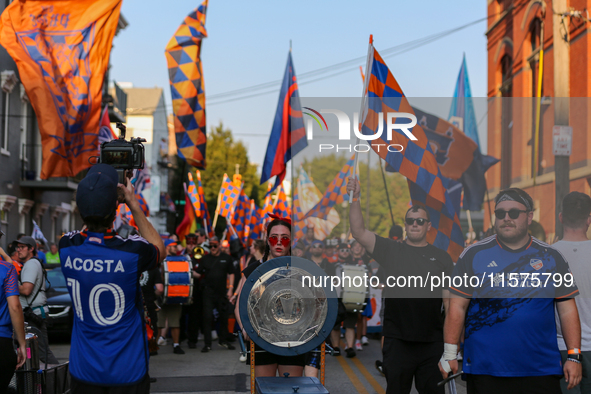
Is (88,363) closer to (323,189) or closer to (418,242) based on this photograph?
(323,189)

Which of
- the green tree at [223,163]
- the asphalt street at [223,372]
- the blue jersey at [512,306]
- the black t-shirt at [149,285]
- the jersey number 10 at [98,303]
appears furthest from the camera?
the green tree at [223,163]

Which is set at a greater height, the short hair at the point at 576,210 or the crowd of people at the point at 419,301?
the short hair at the point at 576,210

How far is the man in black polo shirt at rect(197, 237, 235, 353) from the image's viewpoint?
42.3 feet

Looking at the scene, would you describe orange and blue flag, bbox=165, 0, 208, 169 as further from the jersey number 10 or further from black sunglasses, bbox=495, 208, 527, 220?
the jersey number 10

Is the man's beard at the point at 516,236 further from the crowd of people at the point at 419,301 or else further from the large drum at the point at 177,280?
the large drum at the point at 177,280

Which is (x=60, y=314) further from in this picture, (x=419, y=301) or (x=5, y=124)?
(x=5, y=124)

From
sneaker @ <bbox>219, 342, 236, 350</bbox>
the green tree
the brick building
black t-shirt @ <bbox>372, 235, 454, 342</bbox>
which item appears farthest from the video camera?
the green tree

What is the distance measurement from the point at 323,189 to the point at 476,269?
44.5 inches

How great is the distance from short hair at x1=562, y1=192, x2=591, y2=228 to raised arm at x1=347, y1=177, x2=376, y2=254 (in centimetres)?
147

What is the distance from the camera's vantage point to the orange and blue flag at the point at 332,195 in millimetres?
4480

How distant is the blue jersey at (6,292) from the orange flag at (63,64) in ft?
29.4

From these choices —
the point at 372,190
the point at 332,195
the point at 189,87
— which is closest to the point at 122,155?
the point at 332,195

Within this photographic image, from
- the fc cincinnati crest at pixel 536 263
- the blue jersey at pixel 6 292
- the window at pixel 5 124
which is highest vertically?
the window at pixel 5 124

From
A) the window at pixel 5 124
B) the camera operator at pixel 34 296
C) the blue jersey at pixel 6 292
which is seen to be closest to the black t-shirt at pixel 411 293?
the blue jersey at pixel 6 292
